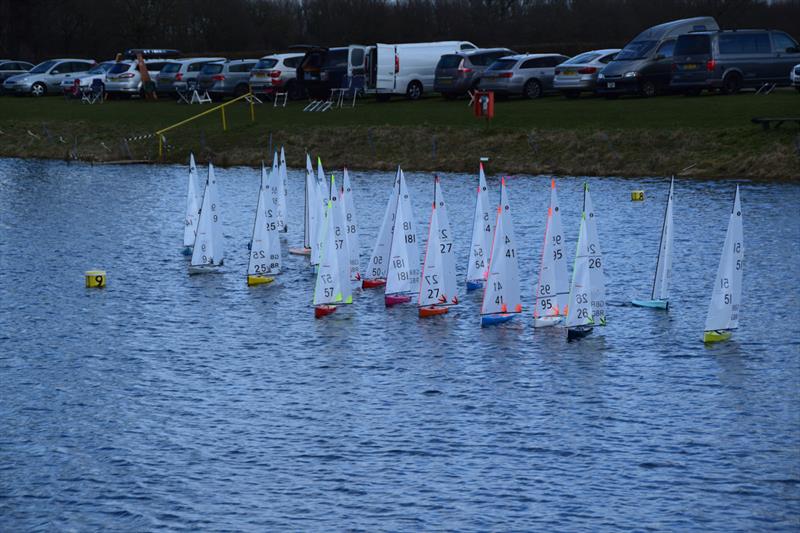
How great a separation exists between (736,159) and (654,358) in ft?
72.3

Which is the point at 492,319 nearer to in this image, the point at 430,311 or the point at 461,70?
the point at 430,311

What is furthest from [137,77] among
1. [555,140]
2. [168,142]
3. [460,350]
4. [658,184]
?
[460,350]

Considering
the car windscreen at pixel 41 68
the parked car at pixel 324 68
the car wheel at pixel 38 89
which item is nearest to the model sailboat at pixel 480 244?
the parked car at pixel 324 68

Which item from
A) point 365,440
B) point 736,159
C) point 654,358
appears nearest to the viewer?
point 365,440

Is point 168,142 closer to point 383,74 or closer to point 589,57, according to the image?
point 383,74

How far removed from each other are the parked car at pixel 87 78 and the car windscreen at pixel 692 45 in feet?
116

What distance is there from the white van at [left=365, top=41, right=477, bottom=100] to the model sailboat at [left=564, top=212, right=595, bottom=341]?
36596mm

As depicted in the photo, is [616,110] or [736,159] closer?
[736,159]

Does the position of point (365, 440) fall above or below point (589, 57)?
below

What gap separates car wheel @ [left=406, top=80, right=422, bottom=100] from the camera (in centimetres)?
6272

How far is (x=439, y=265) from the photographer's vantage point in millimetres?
26969

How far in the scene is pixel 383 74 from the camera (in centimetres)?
6128

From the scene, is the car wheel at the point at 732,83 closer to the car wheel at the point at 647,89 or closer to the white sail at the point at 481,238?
the car wheel at the point at 647,89

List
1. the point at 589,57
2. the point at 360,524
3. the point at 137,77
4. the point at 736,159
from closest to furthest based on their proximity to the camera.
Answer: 1. the point at 360,524
2. the point at 736,159
3. the point at 589,57
4. the point at 137,77
